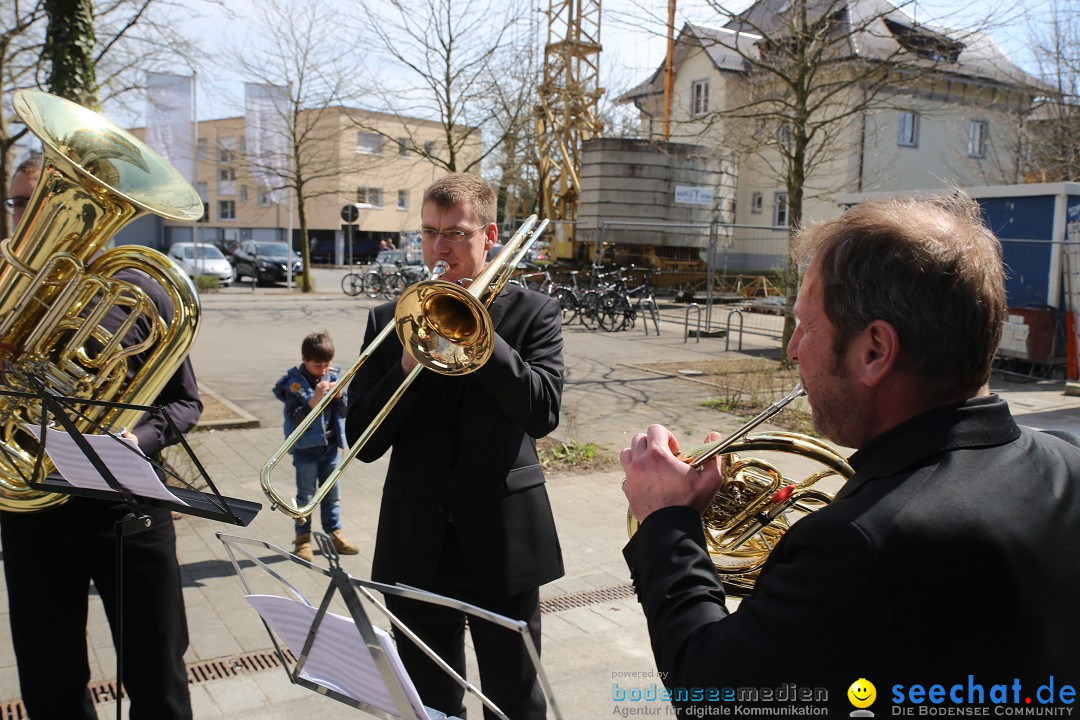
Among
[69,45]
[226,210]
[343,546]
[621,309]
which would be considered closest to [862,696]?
[343,546]

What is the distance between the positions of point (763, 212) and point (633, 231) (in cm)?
1038

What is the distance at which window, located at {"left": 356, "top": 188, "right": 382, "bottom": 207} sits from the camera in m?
44.5

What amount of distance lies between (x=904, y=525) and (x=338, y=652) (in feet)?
3.59

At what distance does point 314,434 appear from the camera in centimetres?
507

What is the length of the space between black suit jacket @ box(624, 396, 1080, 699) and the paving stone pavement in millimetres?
1524

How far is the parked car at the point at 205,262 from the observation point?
27141 millimetres

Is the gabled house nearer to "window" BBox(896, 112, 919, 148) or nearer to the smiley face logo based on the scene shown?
"window" BBox(896, 112, 919, 148)

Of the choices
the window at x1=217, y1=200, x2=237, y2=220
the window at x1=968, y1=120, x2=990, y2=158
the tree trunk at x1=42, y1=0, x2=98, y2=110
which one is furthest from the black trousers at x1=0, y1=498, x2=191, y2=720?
the window at x1=217, y1=200, x2=237, y2=220

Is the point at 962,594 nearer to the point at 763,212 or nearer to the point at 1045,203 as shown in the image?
the point at 1045,203

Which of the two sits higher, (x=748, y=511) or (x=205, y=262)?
(x=205, y=262)

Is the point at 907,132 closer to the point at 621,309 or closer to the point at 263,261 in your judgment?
the point at 621,309

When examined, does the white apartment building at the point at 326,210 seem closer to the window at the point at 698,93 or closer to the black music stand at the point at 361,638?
the window at the point at 698,93

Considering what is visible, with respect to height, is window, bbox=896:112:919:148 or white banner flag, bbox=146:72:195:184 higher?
window, bbox=896:112:919:148

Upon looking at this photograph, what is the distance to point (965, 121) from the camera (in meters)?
29.5
